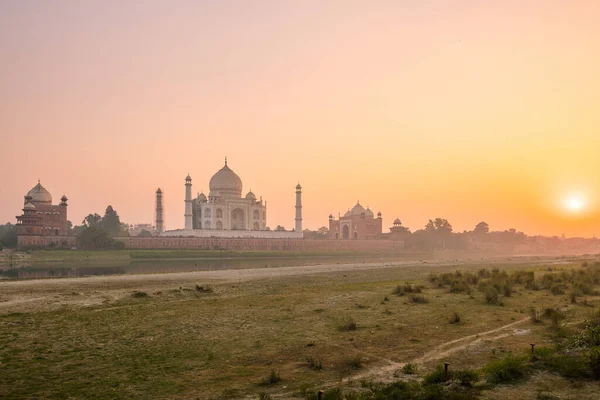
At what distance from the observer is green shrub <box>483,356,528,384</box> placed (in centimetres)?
811

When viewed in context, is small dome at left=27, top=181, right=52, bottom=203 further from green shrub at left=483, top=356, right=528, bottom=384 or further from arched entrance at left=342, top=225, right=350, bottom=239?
green shrub at left=483, top=356, right=528, bottom=384

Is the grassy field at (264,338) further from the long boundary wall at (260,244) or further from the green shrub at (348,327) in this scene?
the long boundary wall at (260,244)

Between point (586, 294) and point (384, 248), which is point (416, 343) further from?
point (384, 248)

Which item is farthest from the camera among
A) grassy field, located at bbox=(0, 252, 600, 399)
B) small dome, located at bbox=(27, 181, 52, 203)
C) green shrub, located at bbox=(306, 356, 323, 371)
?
small dome, located at bbox=(27, 181, 52, 203)

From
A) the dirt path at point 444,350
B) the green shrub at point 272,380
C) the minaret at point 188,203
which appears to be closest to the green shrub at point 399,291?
the dirt path at point 444,350

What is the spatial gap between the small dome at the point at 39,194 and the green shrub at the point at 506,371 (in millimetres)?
90923

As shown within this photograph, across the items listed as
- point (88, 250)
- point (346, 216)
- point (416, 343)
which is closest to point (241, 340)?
point (416, 343)

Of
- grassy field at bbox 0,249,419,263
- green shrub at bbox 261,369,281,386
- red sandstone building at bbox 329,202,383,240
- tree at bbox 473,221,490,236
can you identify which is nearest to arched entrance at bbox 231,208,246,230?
grassy field at bbox 0,249,419,263

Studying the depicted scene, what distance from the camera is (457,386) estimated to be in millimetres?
7766

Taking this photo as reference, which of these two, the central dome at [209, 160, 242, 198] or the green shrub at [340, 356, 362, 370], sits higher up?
the central dome at [209, 160, 242, 198]

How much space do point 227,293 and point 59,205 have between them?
7288 cm

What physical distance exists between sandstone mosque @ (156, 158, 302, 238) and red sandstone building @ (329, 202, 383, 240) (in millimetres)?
15437

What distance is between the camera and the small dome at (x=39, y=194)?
84.7 m

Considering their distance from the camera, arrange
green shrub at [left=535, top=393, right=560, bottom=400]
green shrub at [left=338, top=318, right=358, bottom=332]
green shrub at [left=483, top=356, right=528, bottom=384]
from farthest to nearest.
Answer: green shrub at [left=338, top=318, right=358, bottom=332] → green shrub at [left=483, top=356, right=528, bottom=384] → green shrub at [left=535, top=393, right=560, bottom=400]
